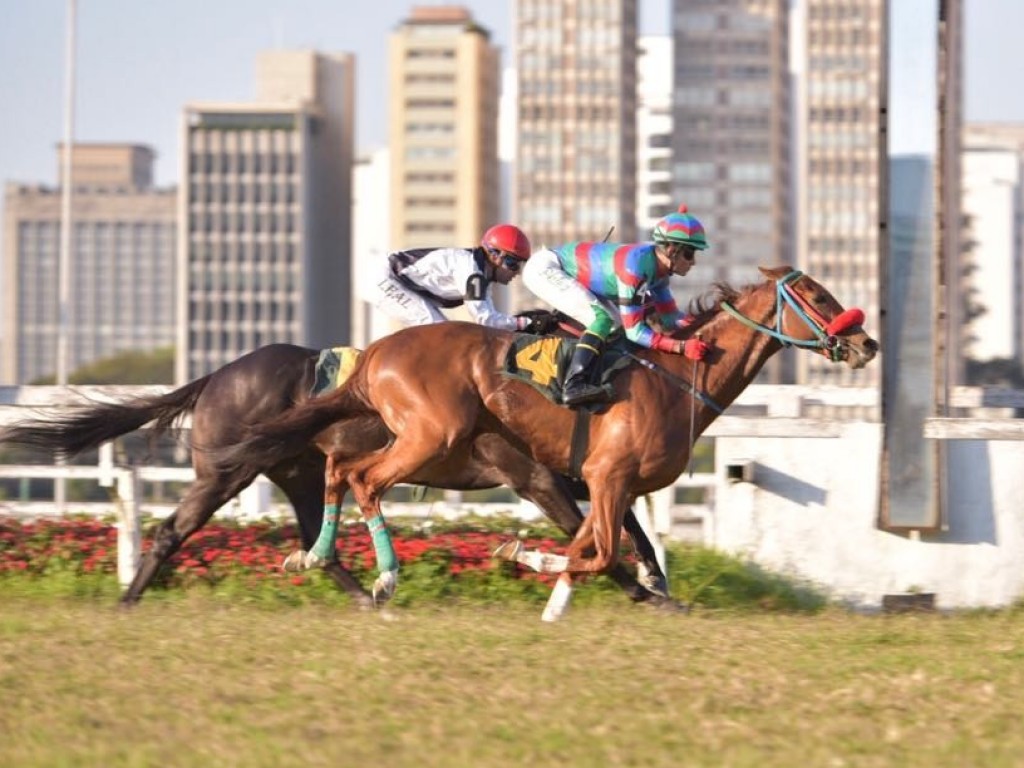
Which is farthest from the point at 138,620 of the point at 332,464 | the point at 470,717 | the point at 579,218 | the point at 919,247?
the point at 579,218

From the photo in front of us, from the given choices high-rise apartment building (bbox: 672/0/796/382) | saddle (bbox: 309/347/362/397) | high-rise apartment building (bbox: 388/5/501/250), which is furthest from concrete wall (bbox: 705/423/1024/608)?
high-rise apartment building (bbox: 672/0/796/382)

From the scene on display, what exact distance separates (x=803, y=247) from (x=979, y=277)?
2705 cm

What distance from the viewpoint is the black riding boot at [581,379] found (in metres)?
9.27

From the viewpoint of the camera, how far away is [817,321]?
31.7 feet

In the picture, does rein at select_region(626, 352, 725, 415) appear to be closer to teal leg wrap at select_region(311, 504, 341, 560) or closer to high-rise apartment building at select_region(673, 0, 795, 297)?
teal leg wrap at select_region(311, 504, 341, 560)

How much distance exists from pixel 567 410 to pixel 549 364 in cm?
24

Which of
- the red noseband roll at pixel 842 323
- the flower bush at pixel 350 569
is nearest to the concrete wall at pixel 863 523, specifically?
the flower bush at pixel 350 569

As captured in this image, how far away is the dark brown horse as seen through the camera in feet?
32.8

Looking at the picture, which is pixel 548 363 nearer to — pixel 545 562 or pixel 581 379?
pixel 581 379

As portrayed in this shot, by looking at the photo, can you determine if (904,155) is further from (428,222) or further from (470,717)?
(428,222)

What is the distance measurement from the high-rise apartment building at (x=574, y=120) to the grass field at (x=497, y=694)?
157414 mm

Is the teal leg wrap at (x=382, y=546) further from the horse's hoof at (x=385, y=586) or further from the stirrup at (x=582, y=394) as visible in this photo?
the stirrup at (x=582, y=394)

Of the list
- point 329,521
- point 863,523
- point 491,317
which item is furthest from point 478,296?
point 863,523

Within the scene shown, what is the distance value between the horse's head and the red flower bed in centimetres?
203
